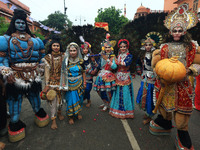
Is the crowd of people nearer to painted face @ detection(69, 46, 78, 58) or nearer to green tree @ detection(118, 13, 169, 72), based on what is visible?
painted face @ detection(69, 46, 78, 58)

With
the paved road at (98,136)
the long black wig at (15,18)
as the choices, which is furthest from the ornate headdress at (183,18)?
the long black wig at (15,18)

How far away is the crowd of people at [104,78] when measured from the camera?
221 centimetres

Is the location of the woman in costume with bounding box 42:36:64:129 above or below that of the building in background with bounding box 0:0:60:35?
below

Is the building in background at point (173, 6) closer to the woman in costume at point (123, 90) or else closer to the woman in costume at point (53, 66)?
the woman in costume at point (123, 90)

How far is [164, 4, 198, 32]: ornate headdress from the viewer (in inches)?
87.0

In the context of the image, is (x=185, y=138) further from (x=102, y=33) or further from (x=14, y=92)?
(x=102, y=33)

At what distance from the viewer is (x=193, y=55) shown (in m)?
2.18

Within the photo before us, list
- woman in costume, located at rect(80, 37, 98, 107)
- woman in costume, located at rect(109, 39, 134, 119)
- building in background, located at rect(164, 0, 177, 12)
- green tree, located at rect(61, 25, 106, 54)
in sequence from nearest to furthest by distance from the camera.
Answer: woman in costume, located at rect(109, 39, 134, 119) < woman in costume, located at rect(80, 37, 98, 107) < green tree, located at rect(61, 25, 106, 54) < building in background, located at rect(164, 0, 177, 12)

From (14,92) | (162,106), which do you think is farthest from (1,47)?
(162,106)

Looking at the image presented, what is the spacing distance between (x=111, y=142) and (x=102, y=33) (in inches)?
154

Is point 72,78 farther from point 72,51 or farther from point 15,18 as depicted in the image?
point 15,18

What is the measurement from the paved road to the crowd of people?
6.6 inches

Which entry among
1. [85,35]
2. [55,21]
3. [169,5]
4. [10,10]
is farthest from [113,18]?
[85,35]

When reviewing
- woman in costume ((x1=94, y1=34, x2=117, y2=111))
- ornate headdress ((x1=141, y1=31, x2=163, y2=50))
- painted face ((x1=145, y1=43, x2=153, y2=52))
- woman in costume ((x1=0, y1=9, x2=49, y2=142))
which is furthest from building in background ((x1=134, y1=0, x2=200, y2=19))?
woman in costume ((x1=0, y1=9, x2=49, y2=142))
